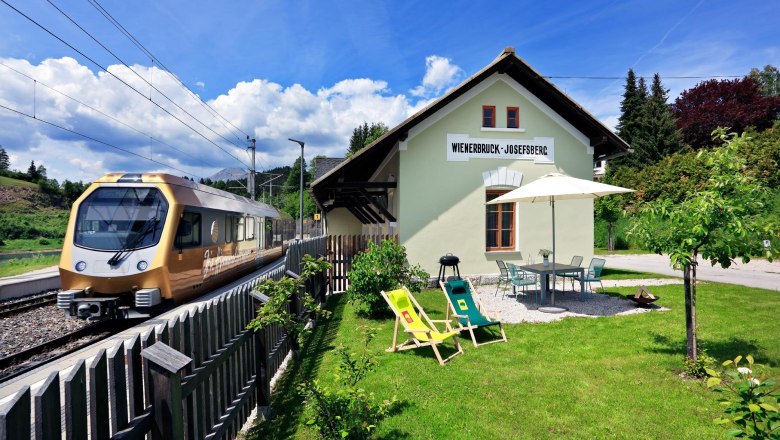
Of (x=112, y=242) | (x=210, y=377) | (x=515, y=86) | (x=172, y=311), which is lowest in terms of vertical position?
(x=172, y=311)

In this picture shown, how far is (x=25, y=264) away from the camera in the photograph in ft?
61.7

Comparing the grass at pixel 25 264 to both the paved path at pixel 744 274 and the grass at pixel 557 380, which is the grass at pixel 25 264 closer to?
the grass at pixel 557 380

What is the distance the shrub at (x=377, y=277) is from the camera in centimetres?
746

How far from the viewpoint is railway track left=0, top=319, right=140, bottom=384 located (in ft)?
18.8

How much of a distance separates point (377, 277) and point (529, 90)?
8.40m

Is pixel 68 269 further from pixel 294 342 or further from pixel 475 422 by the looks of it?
pixel 475 422

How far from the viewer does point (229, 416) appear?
10.6 feet

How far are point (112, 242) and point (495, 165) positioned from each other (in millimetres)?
10223

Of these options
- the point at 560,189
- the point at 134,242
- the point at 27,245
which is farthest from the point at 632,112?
the point at 27,245

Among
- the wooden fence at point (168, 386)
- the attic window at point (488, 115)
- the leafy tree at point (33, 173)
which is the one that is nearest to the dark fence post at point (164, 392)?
the wooden fence at point (168, 386)

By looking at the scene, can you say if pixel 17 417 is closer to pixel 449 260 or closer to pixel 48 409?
pixel 48 409

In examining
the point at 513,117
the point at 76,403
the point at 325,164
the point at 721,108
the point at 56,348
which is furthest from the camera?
the point at 721,108

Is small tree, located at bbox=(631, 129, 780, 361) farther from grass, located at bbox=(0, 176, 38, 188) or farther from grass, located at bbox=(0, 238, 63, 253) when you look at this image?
grass, located at bbox=(0, 176, 38, 188)

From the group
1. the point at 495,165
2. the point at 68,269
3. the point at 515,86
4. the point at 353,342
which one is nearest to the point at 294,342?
the point at 353,342
